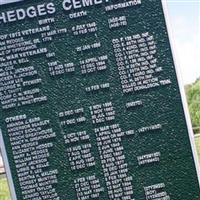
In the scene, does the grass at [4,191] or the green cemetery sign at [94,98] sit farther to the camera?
the grass at [4,191]

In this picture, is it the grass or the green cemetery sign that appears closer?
the green cemetery sign

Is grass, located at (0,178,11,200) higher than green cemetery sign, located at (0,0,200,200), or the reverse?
green cemetery sign, located at (0,0,200,200)

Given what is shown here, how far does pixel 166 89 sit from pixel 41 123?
5.08ft

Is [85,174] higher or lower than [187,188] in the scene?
higher

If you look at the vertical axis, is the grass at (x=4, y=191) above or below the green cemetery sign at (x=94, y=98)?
below

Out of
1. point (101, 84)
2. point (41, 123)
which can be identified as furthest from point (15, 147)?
point (101, 84)

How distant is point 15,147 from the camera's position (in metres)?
5.96

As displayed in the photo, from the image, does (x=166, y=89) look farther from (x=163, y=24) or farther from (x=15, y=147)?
(x=15, y=147)

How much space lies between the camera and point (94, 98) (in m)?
5.88

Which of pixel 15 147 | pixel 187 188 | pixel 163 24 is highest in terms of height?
pixel 163 24

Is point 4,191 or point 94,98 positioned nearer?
point 94,98

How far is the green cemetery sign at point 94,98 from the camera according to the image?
5.86m

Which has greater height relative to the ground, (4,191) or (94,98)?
(94,98)

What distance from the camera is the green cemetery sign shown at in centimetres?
586
